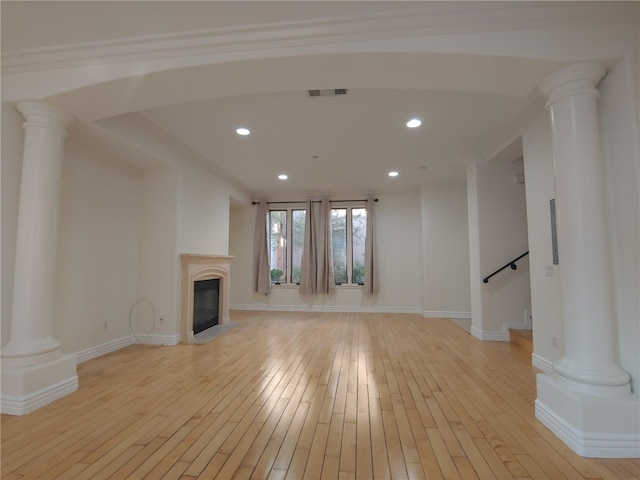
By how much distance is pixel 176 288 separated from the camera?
164 inches

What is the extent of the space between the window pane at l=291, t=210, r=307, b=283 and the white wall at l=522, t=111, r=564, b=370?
4.79 m

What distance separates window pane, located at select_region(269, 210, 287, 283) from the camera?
285 inches

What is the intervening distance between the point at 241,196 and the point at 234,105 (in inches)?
136

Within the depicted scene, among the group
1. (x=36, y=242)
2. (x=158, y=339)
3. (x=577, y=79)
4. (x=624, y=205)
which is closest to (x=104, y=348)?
(x=158, y=339)

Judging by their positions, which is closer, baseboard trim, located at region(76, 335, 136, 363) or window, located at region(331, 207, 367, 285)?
baseboard trim, located at region(76, 335, 136, 363)

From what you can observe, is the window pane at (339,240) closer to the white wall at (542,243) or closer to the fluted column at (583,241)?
the white wall at (542,243)

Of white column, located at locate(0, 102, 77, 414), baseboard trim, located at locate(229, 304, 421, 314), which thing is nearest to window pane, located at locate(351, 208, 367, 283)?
baseboard trim, located at locate(229, 304, 421, 314)

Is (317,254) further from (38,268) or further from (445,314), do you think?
(38,268)

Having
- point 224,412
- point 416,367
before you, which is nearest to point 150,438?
point 224,412

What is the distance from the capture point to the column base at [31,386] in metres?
2.21

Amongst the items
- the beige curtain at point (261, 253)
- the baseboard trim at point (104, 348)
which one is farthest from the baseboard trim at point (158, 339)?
the beige curtain at point (261, 253)

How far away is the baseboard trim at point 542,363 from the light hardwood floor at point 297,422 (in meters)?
0.11

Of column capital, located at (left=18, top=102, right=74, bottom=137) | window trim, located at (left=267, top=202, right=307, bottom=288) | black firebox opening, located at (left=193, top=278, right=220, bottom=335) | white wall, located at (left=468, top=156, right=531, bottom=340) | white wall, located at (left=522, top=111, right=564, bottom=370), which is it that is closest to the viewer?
column capital, located at (left=18, top=102, right=74, bottom=137)

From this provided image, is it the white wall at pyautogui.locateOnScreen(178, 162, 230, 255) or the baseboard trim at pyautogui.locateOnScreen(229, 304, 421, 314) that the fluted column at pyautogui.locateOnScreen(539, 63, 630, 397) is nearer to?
the white wall at pyautogui.locateOnScreen(178, 162, 230, 255)
